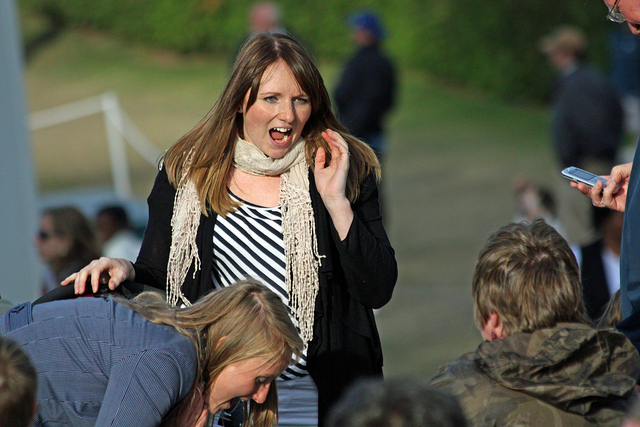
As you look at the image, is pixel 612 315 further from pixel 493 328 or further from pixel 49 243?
pixel 49 243

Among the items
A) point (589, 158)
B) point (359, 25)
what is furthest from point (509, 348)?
point (359, 25)

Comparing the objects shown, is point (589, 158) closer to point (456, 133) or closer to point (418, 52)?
point (456, 133)

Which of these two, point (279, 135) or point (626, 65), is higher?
point (626, 65)

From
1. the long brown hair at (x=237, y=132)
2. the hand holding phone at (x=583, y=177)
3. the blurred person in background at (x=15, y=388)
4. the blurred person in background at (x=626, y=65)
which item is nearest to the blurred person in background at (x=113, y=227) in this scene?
the long brown hair at (x=237, y=132)

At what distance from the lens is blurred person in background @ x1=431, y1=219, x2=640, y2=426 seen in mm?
2088

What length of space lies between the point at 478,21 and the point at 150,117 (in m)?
5.99

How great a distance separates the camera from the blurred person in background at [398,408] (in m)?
1.40

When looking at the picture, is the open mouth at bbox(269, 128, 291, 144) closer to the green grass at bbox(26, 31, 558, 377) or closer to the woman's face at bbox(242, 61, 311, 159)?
the woman's face at bbox(242, 61, 311, 159)

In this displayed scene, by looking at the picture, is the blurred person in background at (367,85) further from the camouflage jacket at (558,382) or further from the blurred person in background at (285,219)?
the camouflage jacket at (558,382)

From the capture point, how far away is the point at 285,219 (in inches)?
104

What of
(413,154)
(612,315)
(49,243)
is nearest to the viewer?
(612,315)

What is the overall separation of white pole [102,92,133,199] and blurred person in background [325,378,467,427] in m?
8.67

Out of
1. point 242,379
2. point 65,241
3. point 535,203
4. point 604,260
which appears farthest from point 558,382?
point 535,203

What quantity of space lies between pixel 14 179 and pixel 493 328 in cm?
296
